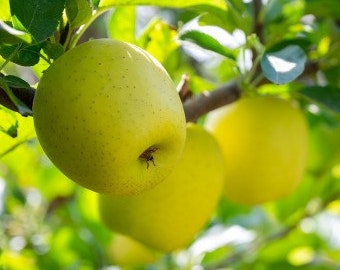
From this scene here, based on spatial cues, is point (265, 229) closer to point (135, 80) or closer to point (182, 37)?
point (182, 37)

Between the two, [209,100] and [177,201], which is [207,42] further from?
[177,201]

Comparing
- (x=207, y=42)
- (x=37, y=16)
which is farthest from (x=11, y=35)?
(x=207, y=42)

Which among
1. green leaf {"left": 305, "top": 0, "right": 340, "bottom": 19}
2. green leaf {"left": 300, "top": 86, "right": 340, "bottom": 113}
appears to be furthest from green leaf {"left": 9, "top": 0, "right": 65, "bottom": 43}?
green leaf {"left": 305, "top": 0, "right": 340, "bottom": 19}

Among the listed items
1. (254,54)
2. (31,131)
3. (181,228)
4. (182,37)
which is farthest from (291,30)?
(31,131)

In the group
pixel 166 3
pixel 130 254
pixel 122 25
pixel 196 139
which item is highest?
pixel 166 3

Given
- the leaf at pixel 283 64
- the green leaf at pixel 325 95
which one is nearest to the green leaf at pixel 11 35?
the leaf at pixel 283 64

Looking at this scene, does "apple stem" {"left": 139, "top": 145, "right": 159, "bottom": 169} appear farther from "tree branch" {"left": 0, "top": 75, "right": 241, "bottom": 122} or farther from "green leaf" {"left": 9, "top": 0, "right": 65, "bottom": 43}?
"tree branch" {"left": 0, "top": 75, "right": 241, "bottom": 122}
